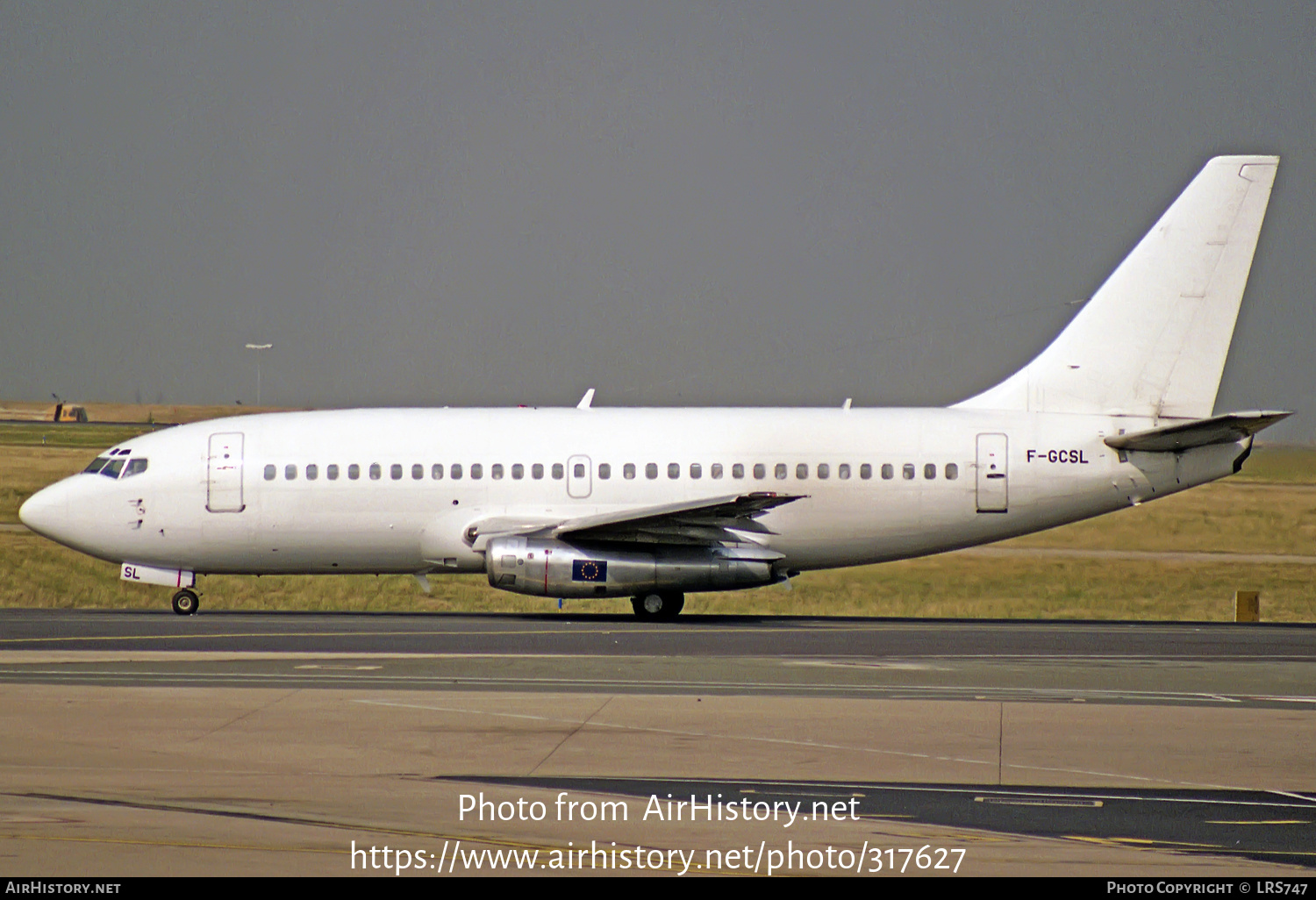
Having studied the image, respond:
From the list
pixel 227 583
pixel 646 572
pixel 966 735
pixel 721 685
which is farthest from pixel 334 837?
pixel 227 583

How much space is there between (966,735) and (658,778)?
3.60 metres

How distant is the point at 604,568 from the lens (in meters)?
26.7

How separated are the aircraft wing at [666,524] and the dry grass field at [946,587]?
4444 millimetres

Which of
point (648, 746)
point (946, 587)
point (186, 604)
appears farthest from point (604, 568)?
point (648, 746)

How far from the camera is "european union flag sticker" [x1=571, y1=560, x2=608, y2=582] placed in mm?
26656

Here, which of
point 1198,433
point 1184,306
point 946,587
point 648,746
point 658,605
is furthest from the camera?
point 946,587

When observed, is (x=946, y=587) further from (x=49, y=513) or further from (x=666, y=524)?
(x=49, y=513)

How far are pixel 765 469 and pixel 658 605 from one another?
322 cm

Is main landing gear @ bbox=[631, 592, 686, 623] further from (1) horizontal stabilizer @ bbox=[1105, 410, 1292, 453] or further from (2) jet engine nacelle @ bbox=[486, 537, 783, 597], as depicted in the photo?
(1) horizontal stabilizer @ bbox=[1105, 410, 1292, 453]

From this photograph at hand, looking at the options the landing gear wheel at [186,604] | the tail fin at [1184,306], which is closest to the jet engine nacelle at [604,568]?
the landing gear wheel at [186,604]

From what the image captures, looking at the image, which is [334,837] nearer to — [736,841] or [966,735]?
[736,841]

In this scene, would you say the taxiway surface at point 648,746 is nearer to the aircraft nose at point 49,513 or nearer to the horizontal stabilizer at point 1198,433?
the horizontal stabilizer at point 1198,433

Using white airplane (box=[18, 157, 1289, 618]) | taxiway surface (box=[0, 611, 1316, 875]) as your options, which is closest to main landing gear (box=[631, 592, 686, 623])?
white airplane (box=[18, 157, 1289, 618])

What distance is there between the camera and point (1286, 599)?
34.6 metres
